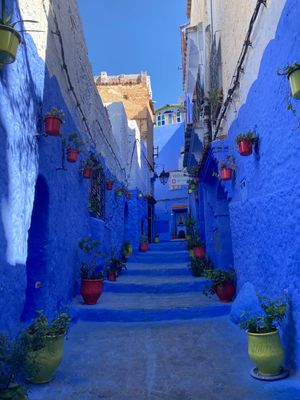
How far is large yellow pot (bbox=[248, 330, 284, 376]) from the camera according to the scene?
3355mm

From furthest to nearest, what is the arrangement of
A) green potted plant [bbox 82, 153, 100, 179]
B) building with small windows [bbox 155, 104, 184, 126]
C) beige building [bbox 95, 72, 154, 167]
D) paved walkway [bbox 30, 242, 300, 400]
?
building with small windows [bbox 155, 104, 184, 126], beige building [bbox 95, 72, 154, 167], green potted plant [bbox 82, 153, 100, 179], paved walkway [bbox 30, 242, 300, 400]

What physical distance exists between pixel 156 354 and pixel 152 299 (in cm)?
272

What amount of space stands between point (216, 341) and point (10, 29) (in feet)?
14.5

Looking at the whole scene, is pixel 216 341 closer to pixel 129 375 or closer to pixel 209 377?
pixel 209 377

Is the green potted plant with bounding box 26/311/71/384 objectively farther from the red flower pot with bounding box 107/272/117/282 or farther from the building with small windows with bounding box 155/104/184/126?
the building with small windows with bounding box 155/104/184/126

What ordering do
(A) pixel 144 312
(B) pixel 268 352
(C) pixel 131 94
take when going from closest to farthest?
(B) pixel 268 352, (A) pixel 144 312, (C) pixel 131 94

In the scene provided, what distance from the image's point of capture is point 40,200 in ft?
15.8

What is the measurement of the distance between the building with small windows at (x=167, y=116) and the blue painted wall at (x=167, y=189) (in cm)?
137

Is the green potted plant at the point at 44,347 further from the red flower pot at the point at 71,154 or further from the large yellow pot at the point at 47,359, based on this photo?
the red flower pot at the point at 71,154

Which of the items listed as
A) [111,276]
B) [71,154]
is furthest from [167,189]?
[71,154]

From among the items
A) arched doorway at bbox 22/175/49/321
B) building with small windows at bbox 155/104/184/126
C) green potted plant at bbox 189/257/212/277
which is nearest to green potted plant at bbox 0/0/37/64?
Answer: arched doorway at bbox 22/175/49/321

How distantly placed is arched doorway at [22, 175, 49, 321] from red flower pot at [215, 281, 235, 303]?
3315mm

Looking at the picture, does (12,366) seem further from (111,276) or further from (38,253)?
(111,276)

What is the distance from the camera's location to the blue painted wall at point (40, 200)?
3.40 metres
